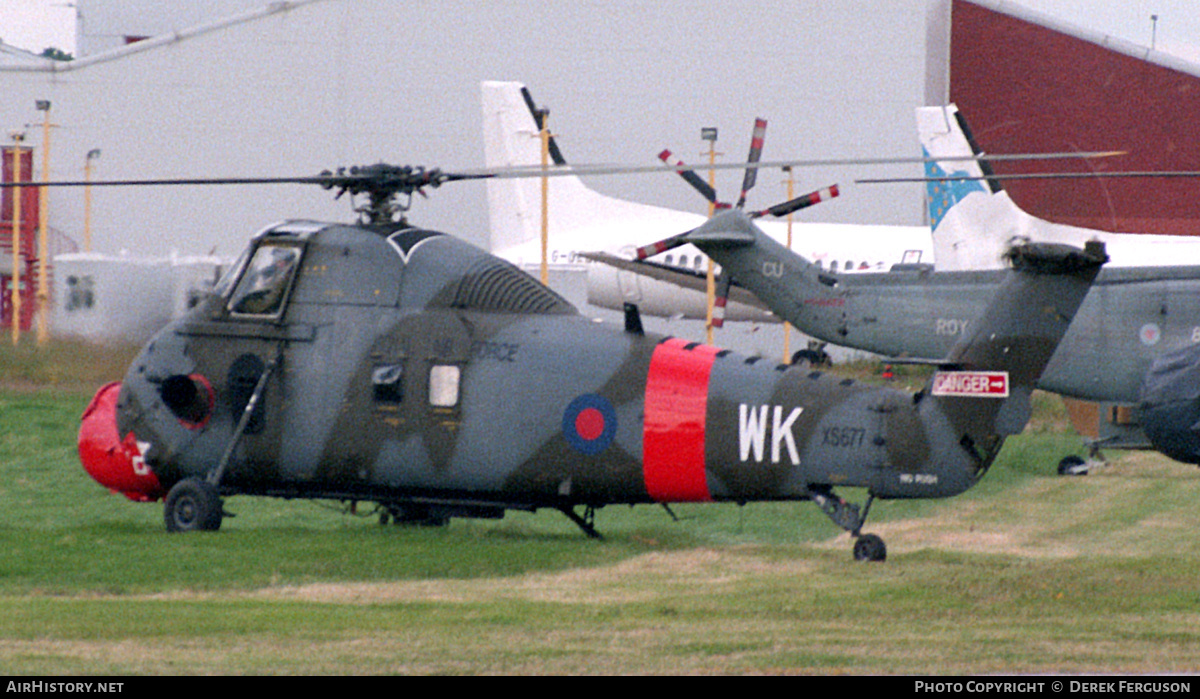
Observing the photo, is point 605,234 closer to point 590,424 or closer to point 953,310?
point 953,310

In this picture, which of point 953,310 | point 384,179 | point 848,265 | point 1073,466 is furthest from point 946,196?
point 384,179

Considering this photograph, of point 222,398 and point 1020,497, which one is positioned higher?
point 222,398

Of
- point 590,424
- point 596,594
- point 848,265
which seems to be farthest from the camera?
point 848,265

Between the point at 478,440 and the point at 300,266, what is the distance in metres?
2.50

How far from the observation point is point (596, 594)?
11.9 m

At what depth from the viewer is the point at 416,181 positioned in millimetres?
14703

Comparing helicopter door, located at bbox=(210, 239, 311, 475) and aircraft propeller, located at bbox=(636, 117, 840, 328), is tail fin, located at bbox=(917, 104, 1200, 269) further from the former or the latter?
helicopter door, located at bbox=(210, 239, 311, 475)

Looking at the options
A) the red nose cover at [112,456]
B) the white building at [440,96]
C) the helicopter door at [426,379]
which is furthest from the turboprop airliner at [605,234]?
the helicopter door at [426,379]

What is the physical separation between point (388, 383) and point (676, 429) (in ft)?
9.22

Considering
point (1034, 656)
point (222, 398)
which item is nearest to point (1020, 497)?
point (222, 398)

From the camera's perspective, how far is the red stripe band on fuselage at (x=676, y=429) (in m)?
13.8

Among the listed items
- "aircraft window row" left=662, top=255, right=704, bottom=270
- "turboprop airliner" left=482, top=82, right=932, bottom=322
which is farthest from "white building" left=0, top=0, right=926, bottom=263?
"aircraft window row" left=662, top=255, right=704, bottom=270

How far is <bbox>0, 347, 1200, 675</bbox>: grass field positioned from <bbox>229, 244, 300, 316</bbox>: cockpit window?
7.20ft
